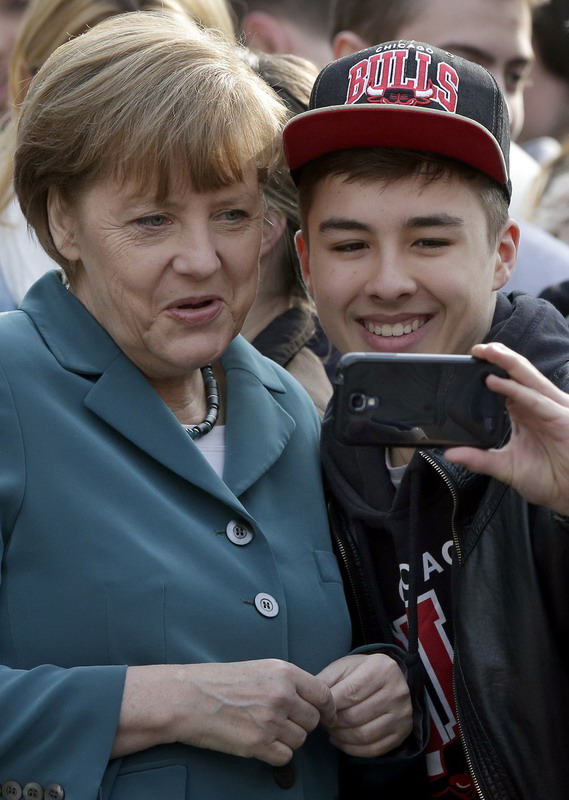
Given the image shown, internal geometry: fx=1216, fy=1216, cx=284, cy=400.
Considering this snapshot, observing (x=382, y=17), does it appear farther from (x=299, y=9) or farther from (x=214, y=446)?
(x=214, y=446)

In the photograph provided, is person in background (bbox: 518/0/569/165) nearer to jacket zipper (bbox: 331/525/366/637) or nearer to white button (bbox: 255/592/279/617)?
jacket zipper (bbox: 331/525/366/637)

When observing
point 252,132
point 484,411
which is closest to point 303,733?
point 484,411

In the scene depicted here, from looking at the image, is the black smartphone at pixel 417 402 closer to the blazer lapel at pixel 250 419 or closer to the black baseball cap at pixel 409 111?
the blazer lapel at pixel 250 419

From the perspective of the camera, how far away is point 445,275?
2.36 m

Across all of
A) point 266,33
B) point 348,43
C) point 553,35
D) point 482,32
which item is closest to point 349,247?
point 348,43

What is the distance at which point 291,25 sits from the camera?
4.90m

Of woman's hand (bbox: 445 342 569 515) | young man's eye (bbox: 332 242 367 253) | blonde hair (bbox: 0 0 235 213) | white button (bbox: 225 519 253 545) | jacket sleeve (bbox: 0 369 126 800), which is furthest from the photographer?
blonde hair (bbox: 0 0 235 213)

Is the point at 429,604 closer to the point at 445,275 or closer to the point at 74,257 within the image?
the point at 445,275

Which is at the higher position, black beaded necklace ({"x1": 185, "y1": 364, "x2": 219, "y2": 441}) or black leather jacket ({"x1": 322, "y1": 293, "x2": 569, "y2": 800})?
black beaded necklace ({"x1": 185, "y1": 364, "x2": 219, "y2": 441})

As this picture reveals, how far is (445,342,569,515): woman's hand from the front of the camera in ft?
5.87

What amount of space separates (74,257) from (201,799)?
100 cm

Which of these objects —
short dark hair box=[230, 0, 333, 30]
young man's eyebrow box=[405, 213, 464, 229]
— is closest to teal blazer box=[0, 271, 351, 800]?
young man's eyebrow box=[405, 213, 464, 229]

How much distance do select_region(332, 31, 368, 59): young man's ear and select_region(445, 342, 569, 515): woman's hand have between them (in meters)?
2.61

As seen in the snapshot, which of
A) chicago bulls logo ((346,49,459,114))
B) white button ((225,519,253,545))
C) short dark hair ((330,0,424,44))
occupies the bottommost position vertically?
white button ((225,519,253,545))
